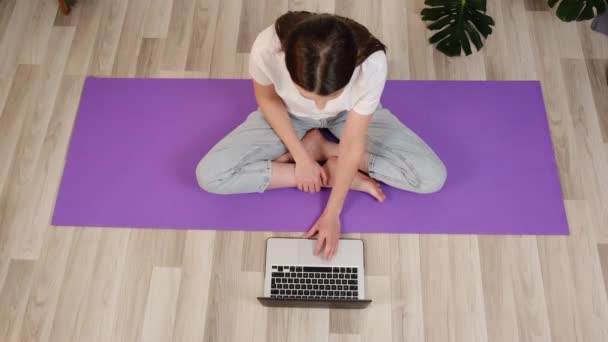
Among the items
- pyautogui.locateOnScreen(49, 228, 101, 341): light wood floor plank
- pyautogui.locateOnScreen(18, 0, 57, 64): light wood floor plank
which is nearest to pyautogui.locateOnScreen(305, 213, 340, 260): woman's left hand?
pyautogui.locateOnScreen(49, 228, 101, 341): light wood floor plank

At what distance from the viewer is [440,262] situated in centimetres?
163

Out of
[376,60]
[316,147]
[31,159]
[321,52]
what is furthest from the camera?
[31,159]

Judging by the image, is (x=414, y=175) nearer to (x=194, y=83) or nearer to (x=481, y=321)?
(x=481, y=321)

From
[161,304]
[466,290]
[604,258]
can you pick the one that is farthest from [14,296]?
[604,258]

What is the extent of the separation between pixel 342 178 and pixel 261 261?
37cm

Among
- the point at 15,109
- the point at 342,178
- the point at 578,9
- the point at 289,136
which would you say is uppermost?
the point at 578,9

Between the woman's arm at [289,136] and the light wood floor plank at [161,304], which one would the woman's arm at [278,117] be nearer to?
the woman's arm at [289,136]

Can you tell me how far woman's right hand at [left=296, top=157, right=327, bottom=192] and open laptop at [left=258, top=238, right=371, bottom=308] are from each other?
0.58 feet

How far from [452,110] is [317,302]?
822mm

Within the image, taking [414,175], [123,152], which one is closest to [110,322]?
[123,152]

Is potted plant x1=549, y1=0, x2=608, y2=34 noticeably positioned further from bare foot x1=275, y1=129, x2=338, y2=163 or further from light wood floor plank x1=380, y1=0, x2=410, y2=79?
bare foot x1=275, y1=129, x2=338, y2=163

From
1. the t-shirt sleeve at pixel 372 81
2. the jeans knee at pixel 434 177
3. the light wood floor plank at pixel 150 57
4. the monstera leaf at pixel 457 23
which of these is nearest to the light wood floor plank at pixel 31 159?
the light wood floor plank at pixel 150 57

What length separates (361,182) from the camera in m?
1.67

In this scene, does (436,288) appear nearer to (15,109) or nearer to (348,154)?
(348,154)
